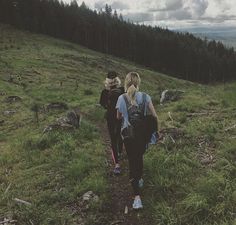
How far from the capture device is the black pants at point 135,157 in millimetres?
8065

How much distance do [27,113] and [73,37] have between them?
Result: 9121cm

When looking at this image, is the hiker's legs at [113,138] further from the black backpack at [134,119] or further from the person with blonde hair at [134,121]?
the black backpack at [134,119]

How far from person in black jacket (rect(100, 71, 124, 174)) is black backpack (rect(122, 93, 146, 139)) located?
68.9 inches

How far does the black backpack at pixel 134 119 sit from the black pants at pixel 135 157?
142 millimetres

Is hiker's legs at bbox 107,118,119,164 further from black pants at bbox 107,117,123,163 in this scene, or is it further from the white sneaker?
the white sneaker

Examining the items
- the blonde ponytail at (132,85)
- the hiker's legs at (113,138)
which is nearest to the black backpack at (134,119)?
the blonde ponytail at (132,85)

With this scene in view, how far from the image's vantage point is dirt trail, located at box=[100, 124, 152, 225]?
7672mm

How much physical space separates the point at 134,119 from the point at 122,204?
1849 millimetres

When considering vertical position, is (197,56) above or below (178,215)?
below

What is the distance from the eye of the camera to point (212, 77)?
12169 cm

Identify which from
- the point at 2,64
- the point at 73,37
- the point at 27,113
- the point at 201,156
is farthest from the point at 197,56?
the point at 201,156

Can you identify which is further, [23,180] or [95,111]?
[95,111]

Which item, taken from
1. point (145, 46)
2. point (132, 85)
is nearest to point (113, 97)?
point (132, 85)

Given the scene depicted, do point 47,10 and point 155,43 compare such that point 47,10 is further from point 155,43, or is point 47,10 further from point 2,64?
point 2,64
